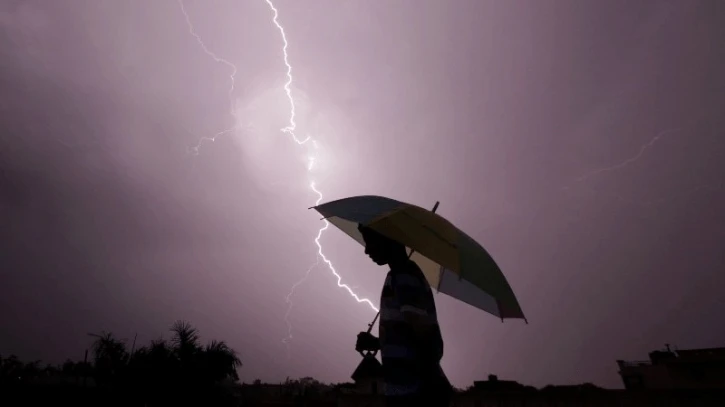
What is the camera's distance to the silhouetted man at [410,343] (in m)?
2.06

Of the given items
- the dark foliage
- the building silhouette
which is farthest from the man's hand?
the building silhouette

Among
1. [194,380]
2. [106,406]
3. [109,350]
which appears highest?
[109,350]

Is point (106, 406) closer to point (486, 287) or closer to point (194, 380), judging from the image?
point (194, 380)

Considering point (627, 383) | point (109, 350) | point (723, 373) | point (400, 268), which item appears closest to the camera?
point (400, 268)

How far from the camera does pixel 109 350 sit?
1756cm

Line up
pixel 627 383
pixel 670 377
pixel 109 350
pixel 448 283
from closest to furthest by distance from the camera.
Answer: pixel 448 283, pixel 109 350, pixel 670 377, pixel 627 383

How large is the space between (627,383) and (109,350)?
33.8 metres

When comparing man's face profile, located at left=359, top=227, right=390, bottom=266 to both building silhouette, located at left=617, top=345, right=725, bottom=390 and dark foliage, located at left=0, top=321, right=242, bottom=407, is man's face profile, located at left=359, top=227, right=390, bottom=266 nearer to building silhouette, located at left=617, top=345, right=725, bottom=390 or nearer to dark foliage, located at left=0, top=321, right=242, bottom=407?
dark foliage, located at left=0, top=321, right=242, bottom=407

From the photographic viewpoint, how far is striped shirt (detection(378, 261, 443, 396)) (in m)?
2.07

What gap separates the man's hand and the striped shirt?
0.61 m

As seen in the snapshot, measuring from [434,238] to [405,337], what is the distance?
833 mm

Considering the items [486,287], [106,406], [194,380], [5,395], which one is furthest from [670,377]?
[5,395]

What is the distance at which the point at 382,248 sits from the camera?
8.23ft

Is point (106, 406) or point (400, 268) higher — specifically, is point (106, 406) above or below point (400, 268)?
below
